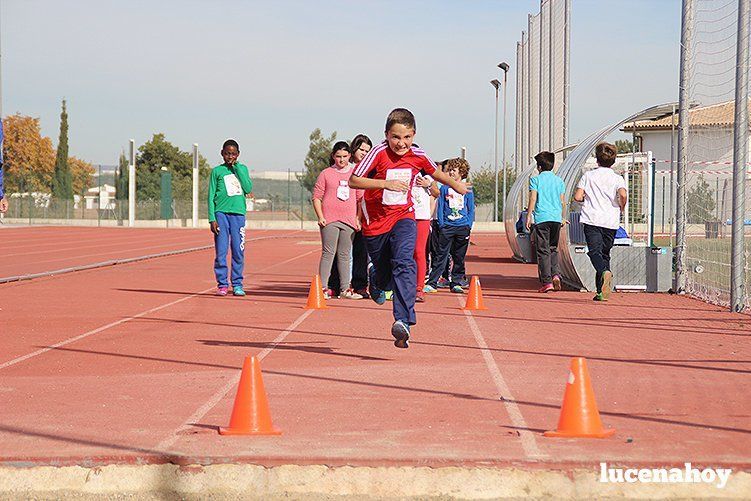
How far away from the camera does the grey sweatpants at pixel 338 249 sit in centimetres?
1520

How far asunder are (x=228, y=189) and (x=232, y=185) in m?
0.08

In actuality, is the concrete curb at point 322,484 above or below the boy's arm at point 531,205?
below

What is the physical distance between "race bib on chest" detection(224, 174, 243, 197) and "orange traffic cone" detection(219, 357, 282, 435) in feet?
30.7

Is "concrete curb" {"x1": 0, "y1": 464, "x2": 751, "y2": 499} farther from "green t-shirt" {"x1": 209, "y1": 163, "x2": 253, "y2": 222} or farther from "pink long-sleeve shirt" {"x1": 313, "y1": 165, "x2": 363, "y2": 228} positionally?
"green t-shirt" {"x1": 209, "y1": 163, "x2": 253, "y2": 222}

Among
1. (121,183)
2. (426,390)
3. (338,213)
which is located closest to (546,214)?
(338,213)

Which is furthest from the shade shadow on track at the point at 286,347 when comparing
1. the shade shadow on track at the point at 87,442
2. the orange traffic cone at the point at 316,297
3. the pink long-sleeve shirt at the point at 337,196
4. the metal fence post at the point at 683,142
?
the metal fence post at the point at 683,142

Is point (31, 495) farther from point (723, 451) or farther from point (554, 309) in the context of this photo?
point (554, 309)

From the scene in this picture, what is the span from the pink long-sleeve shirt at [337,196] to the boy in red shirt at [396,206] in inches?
211

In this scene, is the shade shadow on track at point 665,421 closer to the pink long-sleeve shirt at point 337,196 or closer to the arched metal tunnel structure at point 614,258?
the pink long-sleeve shirt at point 337,196

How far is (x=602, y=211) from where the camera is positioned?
14984 millimetres

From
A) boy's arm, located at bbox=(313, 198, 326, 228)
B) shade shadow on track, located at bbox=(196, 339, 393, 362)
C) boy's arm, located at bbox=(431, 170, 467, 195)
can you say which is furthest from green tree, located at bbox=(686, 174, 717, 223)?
shade shadow on track, located at bbox=(196, 339, 393, 362)

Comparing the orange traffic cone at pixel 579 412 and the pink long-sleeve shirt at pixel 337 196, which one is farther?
the pink long-sleeve shirt at pixel 337 196

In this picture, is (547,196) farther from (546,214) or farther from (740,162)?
(740,162)

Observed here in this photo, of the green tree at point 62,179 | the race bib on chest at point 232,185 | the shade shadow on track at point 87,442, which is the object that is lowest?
the shade shadow on track at point 87,442
